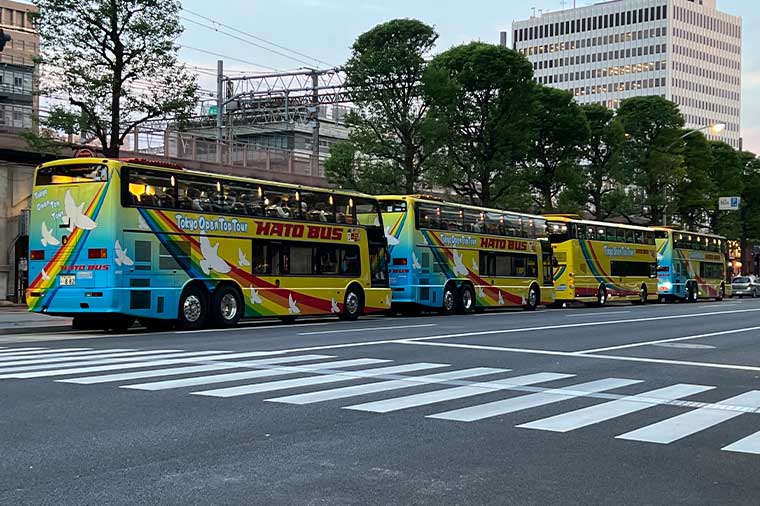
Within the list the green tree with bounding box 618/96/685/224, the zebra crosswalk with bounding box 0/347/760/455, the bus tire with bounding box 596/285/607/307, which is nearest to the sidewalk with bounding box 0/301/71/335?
the zebra crosswalk with bounding box 0/347/760/455

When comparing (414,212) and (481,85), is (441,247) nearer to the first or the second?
(414,212)

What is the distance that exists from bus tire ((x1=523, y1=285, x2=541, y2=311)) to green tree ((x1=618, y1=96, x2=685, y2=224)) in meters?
22.6

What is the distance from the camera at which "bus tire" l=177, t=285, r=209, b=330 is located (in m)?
21.8

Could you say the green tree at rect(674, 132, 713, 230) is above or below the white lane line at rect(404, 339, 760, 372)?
above

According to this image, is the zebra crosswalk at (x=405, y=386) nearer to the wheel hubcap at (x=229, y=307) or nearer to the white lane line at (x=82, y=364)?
the white lane line at (x=82, y=364)

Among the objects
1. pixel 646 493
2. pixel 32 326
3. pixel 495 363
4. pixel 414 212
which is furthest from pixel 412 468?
pixel 414 212

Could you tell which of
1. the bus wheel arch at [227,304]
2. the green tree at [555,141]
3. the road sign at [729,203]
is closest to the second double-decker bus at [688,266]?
the road sign at [729,203]

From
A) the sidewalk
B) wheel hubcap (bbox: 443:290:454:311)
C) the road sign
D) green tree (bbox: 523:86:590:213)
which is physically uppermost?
green tree (bbox: 523:86:590:213)

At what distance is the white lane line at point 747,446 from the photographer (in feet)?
25.1

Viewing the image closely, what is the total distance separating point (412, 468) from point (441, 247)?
83.6ft

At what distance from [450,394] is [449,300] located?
21920 mm

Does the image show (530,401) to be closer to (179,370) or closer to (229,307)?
(179,370)

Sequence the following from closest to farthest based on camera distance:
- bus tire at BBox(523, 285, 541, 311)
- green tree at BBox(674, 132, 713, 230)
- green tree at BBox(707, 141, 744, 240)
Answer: bus tire at BBox(523, 285, 541, 311) < green tree at BBox(674, 132, 713, 230) < green tree at BBox(707, 141, 744, 240)

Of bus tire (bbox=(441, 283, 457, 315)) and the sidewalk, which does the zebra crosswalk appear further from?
bus tire (bbox=(441, 283, 457, 315))
